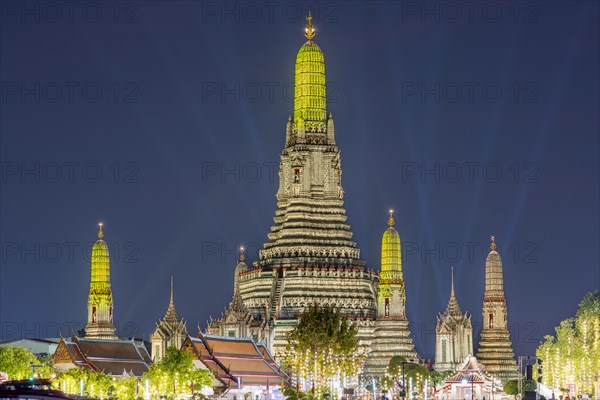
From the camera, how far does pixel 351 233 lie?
163 m

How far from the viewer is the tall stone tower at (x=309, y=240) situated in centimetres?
15775

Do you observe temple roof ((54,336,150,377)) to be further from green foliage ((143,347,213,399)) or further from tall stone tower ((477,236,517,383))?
tall stone tower ((477,236,517,383))

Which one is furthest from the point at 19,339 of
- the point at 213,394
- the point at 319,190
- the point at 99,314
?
the point at 213,394

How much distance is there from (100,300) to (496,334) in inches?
1451

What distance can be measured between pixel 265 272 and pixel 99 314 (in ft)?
54.1

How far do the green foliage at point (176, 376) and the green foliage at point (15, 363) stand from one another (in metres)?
13.7

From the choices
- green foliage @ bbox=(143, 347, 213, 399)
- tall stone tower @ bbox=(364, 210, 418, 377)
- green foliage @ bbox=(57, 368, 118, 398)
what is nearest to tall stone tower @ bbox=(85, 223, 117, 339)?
green foliage @ bbox=(57, 368, 118, 398)

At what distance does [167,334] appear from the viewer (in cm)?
15838

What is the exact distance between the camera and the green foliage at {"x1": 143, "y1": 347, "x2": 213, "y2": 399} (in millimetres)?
126188

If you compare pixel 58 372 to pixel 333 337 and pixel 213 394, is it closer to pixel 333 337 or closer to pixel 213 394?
pixel 213 394

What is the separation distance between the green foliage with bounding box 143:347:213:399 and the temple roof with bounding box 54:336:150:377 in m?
16.0

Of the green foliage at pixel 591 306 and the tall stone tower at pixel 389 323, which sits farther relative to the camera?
the tall stone tower at pixel 389 323

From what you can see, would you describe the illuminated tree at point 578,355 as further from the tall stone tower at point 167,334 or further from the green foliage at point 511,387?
the tall stone tower at point 167,334

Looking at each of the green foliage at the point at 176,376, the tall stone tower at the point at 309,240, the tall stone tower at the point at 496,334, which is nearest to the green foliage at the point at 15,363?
the green foliage at the point at 176,376
